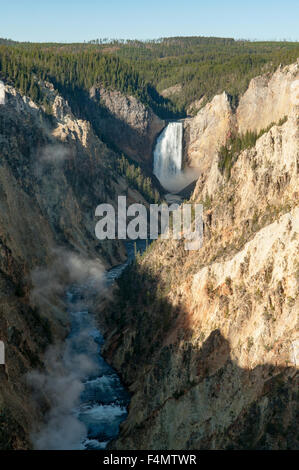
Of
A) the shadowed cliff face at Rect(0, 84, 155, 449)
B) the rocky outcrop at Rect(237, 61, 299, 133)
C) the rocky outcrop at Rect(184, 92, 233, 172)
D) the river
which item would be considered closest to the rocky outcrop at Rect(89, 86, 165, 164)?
the rocky outcrop at Rect(184, 92, 233, 172)

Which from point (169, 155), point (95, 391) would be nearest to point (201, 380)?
point (95, 391)

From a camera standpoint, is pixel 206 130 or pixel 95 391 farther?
pixel 206 130

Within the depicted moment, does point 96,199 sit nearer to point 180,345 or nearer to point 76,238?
point 76,238

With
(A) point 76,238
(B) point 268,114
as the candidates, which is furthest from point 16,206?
(B) point 268,114

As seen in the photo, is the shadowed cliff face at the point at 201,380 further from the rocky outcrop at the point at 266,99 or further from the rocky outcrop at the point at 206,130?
the rocky outcrop at the point at 206,130

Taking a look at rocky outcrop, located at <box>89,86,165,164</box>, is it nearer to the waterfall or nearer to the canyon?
the waterfall

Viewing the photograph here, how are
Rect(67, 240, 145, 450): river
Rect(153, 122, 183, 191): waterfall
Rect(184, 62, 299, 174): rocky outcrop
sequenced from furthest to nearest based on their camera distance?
1. Rect(153, 122, 183, 191): waterfall
2. Rect(184, 62, 299, 174): rocky outcrop
3. Rect(67, 240, 145, 450): river

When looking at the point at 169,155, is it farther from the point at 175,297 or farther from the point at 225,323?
the point at 225,323
